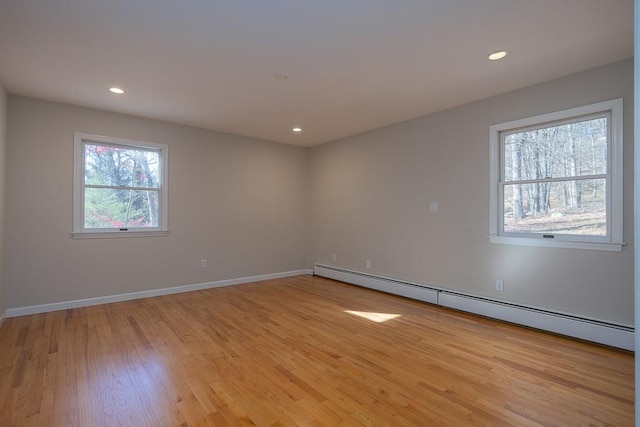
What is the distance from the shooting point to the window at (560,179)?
278 centimetres

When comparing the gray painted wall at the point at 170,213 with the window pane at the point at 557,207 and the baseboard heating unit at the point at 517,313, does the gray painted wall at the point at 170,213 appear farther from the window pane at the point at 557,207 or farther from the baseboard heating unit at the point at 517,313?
the window pane at the point at 557,207

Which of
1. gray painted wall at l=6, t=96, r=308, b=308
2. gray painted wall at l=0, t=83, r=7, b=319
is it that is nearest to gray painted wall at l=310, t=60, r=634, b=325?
gray painted wall at l=6, t=96, r=308, b=308

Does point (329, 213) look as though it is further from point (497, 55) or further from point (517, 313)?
point (497, 55)

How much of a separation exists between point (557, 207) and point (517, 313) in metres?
1.17

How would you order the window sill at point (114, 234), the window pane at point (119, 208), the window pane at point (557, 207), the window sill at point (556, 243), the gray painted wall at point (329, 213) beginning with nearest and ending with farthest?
the window sill at point (556, 243), the window pane at point (557, 207), the gray painted wall at point (329, 213), the window sill at point (114, 234), the window pane at point (119, 208)

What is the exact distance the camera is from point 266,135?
17.3 ft

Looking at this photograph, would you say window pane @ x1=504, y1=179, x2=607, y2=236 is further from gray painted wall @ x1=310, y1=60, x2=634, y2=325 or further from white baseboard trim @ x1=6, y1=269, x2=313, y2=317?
white baseboard trim @ x1=6, y1=269, x2=313, y2=317

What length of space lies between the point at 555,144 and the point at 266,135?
157 inches

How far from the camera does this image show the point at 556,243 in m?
3.05

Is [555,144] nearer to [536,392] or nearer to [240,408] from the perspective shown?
[536,392]

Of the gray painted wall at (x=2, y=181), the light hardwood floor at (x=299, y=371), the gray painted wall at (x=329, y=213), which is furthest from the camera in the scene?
the gray painted wall at (x=2, y=181)

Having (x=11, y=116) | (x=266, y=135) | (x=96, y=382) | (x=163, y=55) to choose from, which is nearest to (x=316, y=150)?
(x=266, y=135)

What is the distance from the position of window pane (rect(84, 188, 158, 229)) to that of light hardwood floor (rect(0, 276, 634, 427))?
3.85 ft

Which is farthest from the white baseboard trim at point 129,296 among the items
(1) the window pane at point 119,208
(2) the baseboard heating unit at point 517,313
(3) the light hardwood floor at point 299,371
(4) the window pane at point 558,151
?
(4) the window pane at point 558,151
